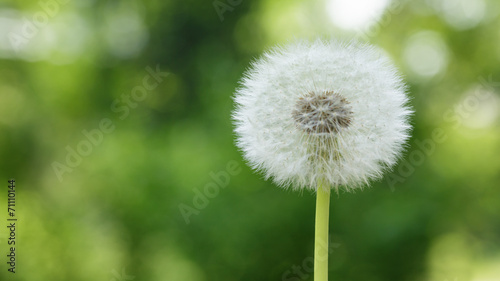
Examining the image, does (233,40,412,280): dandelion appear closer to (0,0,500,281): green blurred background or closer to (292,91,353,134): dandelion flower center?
(292,91,353,134): dandelion flower center

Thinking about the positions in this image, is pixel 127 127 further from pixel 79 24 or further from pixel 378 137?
pixel 378 137

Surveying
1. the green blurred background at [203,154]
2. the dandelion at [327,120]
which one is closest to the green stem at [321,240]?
the dandelion at [327,120]

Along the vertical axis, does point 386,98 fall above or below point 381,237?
below

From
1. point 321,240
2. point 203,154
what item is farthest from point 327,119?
point 203,154

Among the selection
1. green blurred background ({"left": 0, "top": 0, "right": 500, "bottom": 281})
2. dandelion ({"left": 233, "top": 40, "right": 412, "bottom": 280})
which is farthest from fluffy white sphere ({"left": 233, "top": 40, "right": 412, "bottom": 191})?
green blurred background ({"left": 0, "top": 0, "right": 500, "bottom": 281})

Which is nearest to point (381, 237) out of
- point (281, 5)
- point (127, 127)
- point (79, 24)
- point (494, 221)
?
point (494, 221)
